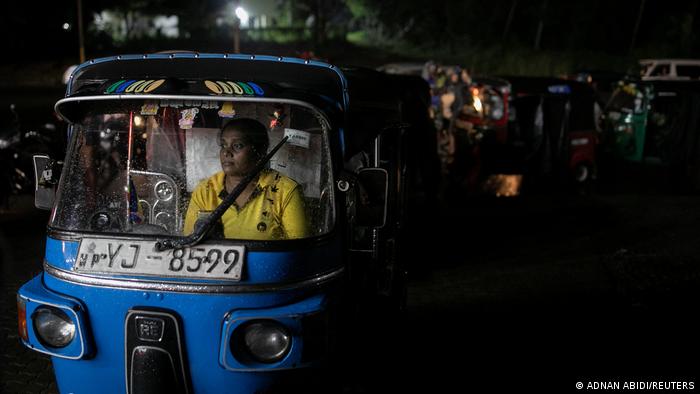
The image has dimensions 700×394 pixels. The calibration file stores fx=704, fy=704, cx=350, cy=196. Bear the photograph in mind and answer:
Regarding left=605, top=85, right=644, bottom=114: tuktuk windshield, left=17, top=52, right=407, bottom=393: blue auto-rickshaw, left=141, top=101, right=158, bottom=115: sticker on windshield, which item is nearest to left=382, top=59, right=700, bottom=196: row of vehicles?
left=605, top=85, right=644, bottom=114: tuktuk windshield

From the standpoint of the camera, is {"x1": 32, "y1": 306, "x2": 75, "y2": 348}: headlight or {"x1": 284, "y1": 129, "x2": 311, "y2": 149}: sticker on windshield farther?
{"x1": 284, "y1": 129, "x2": 311, "y2": 149}: sticker on windshield

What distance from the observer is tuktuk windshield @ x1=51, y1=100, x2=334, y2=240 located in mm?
3785

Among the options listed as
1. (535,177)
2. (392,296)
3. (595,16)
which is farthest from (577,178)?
(595,16)

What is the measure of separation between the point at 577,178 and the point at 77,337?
38.9 feet

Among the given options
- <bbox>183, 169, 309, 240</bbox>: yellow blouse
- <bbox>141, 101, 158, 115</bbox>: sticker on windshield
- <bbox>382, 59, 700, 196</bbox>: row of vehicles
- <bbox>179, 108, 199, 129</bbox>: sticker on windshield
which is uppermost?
<bbox>141, 101, 158, 115</bbox>: sticker on windshield

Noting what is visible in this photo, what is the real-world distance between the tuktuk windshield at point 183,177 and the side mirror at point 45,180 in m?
0.50

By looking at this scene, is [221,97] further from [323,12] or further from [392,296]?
[323,12]

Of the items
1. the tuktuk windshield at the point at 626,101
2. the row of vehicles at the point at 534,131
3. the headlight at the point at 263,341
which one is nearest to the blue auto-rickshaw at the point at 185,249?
the headlight at the point at 263,341

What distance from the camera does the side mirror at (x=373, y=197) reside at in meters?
3.86

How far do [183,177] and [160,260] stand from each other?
733 millimetres

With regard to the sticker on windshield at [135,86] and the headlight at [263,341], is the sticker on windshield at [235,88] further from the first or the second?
the headlight at [263,341]

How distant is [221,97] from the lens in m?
3.58

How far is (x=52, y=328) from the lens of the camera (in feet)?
11.9

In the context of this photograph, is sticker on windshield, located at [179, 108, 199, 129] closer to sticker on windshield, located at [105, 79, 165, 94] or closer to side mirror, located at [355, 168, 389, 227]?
sticker on windshield, located at [105, 79, 165, 94]
